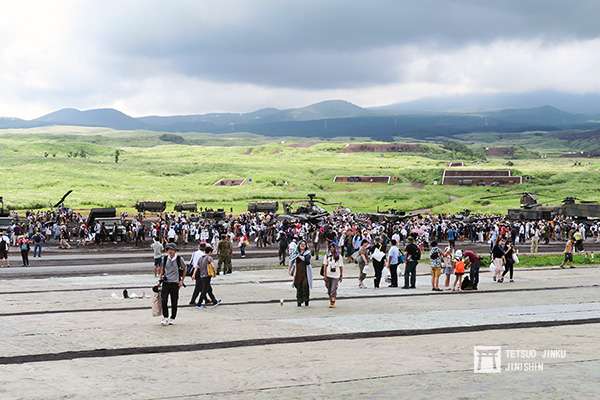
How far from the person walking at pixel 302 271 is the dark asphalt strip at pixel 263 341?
4.21 m

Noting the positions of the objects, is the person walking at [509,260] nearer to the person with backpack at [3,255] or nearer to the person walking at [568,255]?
the person walking at [568,255]

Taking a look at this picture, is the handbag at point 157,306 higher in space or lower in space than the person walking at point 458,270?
higher

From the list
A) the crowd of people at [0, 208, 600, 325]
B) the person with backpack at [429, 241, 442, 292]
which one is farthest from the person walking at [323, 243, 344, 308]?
the person with backpack at [429, 241, 442, 292]

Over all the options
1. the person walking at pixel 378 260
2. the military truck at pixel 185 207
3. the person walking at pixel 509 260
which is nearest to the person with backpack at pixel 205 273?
the person walking at pixel 378 260

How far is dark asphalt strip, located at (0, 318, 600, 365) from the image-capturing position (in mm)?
16250

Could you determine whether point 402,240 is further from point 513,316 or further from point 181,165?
point 181,165

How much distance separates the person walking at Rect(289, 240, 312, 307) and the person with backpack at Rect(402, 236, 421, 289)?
5345mm

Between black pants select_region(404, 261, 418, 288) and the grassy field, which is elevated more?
black pants select_region(404, 261, 418, 288)

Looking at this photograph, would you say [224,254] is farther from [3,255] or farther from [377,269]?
[3,255]

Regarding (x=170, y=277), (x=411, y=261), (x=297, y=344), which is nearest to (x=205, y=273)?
(x=170, y=277)

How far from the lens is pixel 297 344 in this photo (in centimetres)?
1781

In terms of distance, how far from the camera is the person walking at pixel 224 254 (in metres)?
32.6

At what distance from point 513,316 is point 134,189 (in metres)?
84.8

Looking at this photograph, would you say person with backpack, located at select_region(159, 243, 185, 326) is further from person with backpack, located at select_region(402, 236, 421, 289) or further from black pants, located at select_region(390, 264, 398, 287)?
black pants, located at select_region(390, 264, 398, 287)
